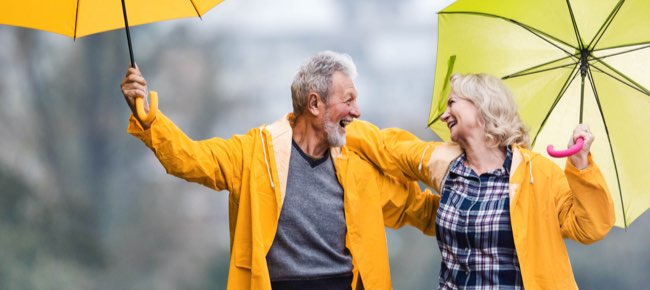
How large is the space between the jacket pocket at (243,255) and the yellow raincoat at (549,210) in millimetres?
761

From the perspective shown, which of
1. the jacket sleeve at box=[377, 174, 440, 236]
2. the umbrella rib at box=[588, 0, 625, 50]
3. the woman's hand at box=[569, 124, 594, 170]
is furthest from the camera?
the jacket sleeve at box=[377, 174, 440, 236]

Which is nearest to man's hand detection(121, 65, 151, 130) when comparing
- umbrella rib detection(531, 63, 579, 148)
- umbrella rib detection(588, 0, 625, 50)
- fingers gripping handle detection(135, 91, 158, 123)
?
fingers gripping handle detection(135, 91, 158, 123)

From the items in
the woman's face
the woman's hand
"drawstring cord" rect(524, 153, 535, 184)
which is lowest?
"drawstring cord" rect(524, 153, 535, 184)

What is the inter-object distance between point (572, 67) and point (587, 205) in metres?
0.65

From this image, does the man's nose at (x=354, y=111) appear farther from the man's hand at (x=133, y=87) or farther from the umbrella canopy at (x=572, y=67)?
the man's hand at (x=133, y=87)

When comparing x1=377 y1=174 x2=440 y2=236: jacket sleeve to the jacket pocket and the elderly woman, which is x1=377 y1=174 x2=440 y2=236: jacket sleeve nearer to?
A: the elderly woman

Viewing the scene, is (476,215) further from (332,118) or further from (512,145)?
(332,118)

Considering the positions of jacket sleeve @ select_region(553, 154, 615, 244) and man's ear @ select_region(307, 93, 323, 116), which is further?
man's ear @ select_region(307, 93, 323, 116)

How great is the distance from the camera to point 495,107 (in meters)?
3.21

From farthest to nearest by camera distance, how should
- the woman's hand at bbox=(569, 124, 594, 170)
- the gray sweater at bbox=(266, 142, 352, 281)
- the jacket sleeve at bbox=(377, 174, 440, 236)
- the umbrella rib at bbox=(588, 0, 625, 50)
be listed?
the jacket sleeve at bbox=(377, 174, 440, 236), the gray sweater at bbox=(266, 142, 352, 281), the umbrella rib at bbox=(588, 0, 625, 50), the woman's hand at bbox=(569, 124, 594, 170)

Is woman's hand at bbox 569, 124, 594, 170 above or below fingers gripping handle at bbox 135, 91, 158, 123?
below

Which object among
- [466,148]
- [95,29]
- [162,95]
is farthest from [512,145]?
[162,95]

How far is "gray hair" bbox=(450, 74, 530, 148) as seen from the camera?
3186 mm

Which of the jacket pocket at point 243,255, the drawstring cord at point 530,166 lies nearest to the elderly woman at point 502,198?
the drawstring cord at point 530,166
